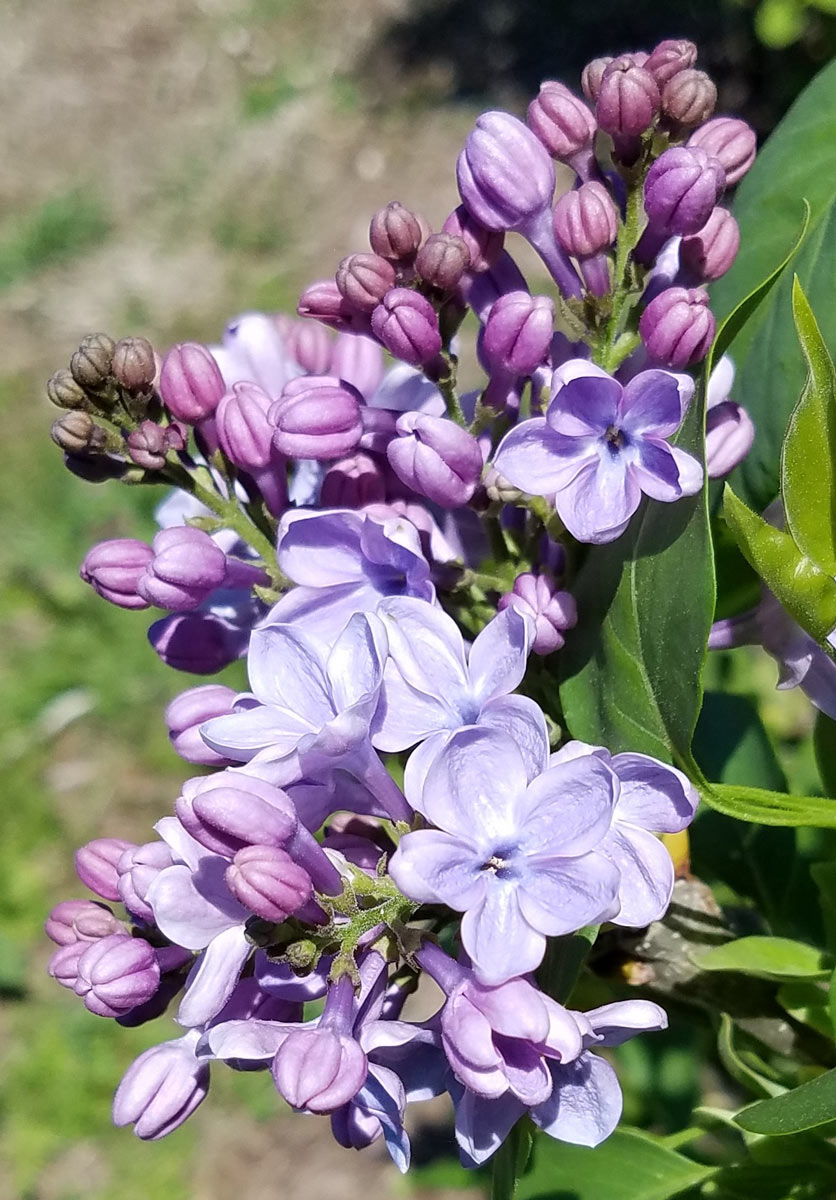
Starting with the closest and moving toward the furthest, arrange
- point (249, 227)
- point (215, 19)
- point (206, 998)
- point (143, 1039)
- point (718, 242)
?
point (206, 998) → point (718, 242) → point (143, 1039) → point (249, 227) → point (215, 19)

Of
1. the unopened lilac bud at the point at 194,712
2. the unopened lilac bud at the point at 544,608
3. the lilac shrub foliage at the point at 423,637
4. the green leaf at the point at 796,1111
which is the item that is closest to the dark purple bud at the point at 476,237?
the lilac shrub foliage at the point at 423,637

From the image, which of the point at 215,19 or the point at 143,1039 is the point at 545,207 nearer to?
the point at 143,1039

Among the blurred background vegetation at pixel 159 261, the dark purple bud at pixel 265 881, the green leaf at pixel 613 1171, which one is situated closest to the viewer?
the dark purple bud at pixel 265 881

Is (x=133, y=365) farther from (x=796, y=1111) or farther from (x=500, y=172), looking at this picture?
(x=796, y=1111)

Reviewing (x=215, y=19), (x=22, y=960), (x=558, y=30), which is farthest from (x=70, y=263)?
(x=22, y=960)

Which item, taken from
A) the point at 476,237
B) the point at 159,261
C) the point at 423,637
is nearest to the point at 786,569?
the point at 423,637

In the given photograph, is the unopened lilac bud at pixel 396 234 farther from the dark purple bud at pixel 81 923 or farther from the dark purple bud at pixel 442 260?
Answer: the dark purple bud at pixel 81 923
